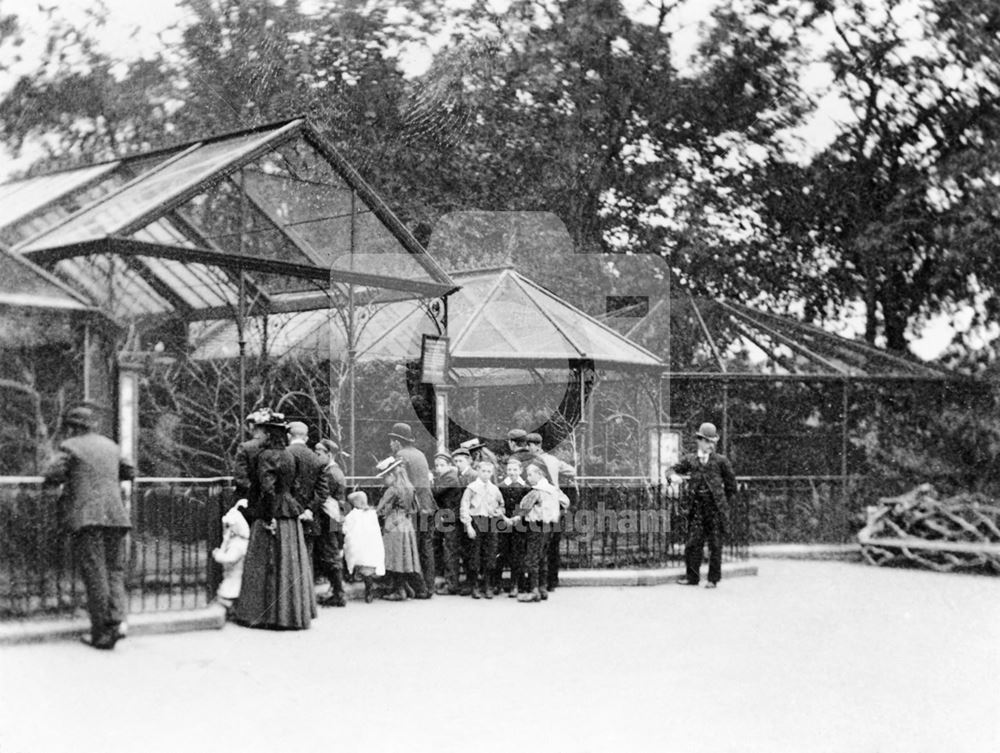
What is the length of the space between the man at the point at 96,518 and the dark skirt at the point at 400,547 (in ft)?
11.2

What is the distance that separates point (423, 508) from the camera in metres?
12.1

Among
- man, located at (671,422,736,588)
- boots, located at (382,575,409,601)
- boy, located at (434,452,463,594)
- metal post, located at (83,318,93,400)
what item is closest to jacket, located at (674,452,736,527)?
man, located at (671,422,736,588)

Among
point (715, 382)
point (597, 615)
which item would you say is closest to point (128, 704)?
point (597, 615)

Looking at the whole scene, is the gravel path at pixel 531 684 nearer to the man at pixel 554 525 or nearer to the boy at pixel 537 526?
the boy at pixel 537 526

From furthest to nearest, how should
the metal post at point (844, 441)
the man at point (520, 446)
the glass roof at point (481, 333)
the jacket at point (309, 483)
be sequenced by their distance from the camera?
A: 1. the metal post at point (844, 441)
2. the glass roof at point (481, 333)
3. the man at point (520, 446)
4. the jacket at point (309, 483)

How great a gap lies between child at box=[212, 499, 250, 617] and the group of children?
1730 mm

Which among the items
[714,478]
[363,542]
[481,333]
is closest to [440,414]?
[481,333]

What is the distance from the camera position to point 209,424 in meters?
18.6

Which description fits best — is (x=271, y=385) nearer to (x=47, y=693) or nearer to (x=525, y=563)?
(x=525, y=563)

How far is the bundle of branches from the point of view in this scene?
591 inches

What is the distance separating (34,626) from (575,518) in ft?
22.5

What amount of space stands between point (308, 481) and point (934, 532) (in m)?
9.46

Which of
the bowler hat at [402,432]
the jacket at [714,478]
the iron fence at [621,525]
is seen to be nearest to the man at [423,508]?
the bowler hat at [402,432]

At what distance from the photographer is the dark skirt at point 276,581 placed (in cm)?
959
